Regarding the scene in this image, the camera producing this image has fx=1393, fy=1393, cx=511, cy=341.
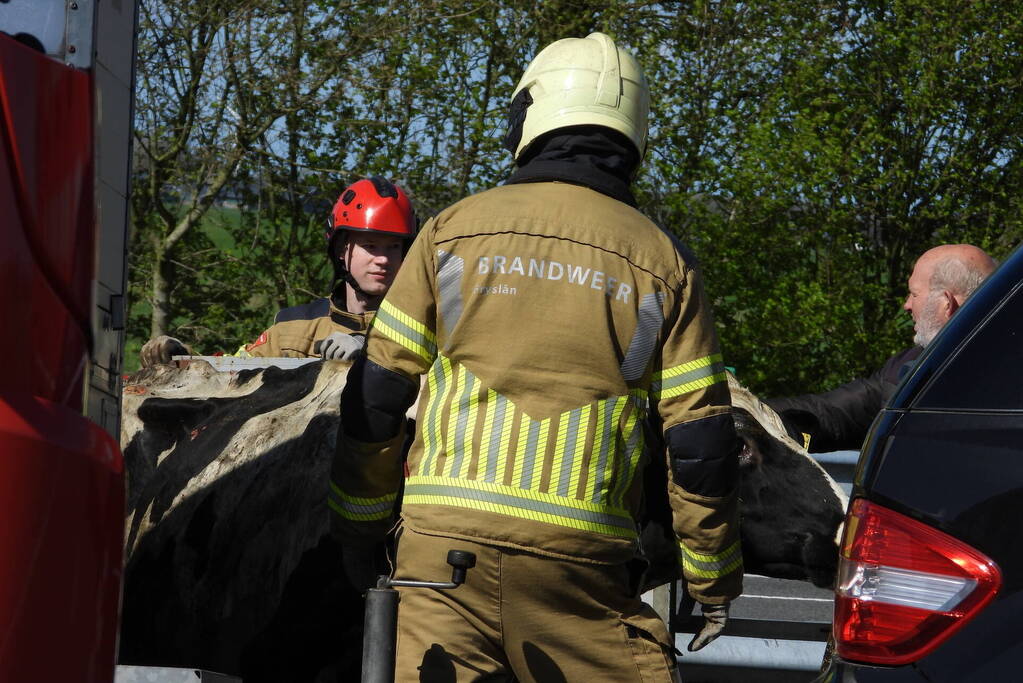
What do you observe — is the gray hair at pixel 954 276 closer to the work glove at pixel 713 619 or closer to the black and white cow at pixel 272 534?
the black and white cow at pixel 272 534

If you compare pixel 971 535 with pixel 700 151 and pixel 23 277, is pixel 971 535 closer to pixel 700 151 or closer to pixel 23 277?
pixel 23 277

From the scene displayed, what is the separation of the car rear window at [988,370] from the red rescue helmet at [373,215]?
451 cm

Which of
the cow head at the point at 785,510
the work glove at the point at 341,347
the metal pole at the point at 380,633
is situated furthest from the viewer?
the work glove at the point at 341,347

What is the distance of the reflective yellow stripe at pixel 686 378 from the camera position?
3.30 m

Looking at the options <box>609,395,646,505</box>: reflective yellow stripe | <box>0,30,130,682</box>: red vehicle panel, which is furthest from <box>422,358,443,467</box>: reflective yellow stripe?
<box>0,30,130,682</box>: red vehicle panel

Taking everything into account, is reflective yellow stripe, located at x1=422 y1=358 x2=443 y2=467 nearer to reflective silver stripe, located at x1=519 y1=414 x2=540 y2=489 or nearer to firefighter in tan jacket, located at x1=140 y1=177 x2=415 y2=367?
reflective silver stripe, located at x1=519 y1=414 x2=540 y2=489

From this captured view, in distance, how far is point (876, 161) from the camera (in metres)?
13.2

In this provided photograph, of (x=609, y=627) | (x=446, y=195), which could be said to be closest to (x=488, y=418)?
(x=609, y=627)

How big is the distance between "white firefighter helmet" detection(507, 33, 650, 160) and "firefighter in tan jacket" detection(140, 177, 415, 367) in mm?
3208

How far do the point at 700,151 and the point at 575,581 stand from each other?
10.2 m

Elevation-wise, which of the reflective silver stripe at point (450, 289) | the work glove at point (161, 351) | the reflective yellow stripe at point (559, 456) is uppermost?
the work glove at point (161, 351)

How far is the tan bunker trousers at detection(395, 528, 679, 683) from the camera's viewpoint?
313 cm

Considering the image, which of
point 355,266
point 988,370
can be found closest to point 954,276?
point 355,266

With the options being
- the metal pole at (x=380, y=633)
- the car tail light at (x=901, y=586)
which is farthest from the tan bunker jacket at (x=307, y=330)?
the car tail light at (x=901, y=586)
